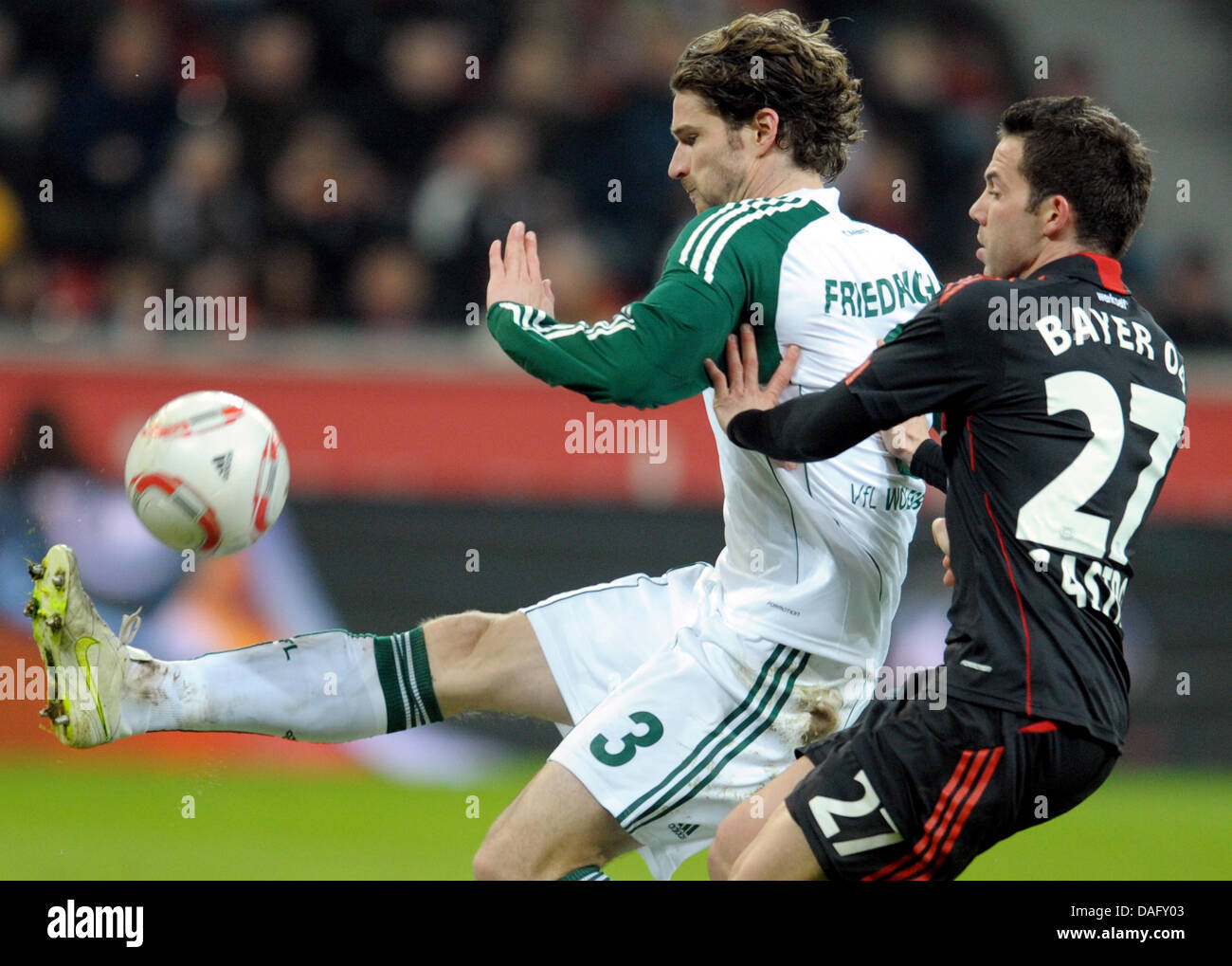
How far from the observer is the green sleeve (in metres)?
3.79

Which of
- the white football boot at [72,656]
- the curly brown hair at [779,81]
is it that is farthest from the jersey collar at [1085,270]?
the white football boot at [72,656]

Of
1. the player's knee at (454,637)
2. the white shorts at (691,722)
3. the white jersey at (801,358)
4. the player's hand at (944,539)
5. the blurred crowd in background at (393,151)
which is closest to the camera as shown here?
the player's hand at (944,539)

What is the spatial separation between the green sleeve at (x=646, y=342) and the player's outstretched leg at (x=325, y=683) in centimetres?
87

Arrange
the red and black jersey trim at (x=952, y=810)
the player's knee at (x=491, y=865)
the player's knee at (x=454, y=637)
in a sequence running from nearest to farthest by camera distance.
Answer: the red and black jersey trim at (x=952, y=810) → the player's knee at (x=491, y=865) → the player's knee at (x=454, y=637)

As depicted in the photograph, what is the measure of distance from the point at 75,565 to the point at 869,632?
197 cm

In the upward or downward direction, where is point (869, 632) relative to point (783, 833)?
upward

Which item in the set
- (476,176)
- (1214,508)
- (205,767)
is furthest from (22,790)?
(1214,508)

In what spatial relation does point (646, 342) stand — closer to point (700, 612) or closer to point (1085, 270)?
point (700, 612)

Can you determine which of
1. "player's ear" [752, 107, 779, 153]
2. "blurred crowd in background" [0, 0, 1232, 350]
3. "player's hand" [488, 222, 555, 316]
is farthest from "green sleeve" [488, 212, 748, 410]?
"blurred crowd in background" [0, 0, 1232, 350]

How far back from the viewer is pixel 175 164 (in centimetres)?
1034

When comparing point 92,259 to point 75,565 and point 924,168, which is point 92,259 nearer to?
point 924,168

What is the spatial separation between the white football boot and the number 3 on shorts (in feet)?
3.91

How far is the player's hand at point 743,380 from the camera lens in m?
3.94

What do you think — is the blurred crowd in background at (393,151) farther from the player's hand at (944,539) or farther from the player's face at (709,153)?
the player's hand at (944,539)
